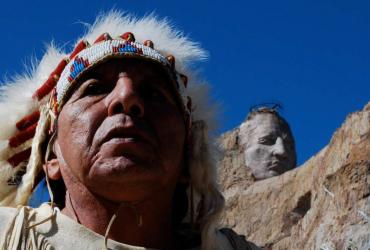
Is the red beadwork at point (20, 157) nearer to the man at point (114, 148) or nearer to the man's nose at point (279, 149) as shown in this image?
the man at point (114, 148)

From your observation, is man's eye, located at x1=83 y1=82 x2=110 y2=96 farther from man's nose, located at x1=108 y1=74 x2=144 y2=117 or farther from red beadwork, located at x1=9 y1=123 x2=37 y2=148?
red beadwork, located at x1=9 y1=123 x2=37 y2=148

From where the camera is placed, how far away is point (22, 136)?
3318 mm

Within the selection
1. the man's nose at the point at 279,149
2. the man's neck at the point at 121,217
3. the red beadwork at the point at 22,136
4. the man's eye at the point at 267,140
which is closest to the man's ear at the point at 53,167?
the man's neck at the point at 121,217

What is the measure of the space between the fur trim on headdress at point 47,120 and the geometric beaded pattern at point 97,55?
4.9 inches

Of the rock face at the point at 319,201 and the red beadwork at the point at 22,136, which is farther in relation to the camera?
the rock face at the point at 319,201

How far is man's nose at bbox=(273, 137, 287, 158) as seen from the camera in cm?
1648

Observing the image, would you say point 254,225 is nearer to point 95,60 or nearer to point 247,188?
point 247,188

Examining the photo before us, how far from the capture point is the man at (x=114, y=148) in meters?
2.83

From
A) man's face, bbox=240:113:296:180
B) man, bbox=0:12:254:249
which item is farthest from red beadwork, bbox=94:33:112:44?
man's face, bbox=240:113:296:180

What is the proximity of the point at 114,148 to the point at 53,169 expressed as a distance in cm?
35

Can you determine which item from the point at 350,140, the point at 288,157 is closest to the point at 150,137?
the point at 350,140

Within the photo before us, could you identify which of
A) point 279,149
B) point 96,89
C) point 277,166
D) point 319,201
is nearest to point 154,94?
point 96,89

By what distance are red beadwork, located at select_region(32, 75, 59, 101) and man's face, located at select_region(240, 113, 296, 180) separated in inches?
509

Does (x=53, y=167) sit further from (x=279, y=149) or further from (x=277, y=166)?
(x=279, y=149)
